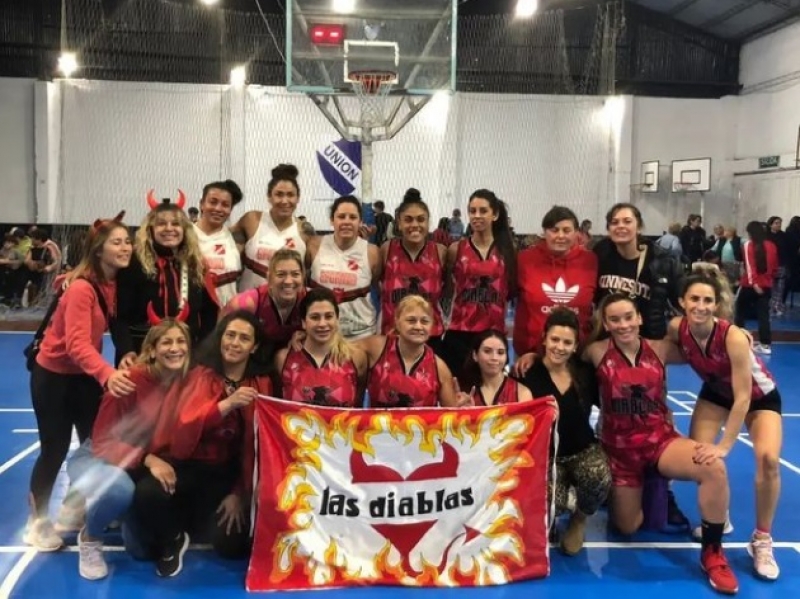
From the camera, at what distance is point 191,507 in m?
3.69

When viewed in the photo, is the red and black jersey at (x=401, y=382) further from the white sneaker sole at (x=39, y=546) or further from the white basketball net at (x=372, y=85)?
the white basketball net at (x=372, y=85)

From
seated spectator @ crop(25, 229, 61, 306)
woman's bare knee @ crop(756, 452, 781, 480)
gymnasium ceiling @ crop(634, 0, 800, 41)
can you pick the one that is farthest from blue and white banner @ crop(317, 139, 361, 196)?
woman's bare knee @ crop(756, 452, 781, 480)

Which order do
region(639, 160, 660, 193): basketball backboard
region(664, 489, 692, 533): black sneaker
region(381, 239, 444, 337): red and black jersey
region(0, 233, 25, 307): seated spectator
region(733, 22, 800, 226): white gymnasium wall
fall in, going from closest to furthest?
region(664, 489, 692, 533): black sneaker < region(381, 239, 444, 337): red and black jersey < region(0, 233, 25, 307): seated spectator < region(733, 22, 800, 226): white gymnasium wall < region(639, 160, 660, 193): basketball backboard

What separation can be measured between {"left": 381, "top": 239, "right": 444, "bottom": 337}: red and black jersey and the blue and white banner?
12.0 meters

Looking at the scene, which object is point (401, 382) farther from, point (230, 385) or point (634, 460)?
point (634, 460)

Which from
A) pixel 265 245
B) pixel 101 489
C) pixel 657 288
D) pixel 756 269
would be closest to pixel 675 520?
pixel 657 288

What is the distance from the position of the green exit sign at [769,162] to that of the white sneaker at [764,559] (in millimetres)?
14895

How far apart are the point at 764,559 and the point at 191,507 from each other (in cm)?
275

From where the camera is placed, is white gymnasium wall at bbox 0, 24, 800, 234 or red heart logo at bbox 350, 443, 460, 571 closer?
red heart logo at bbox 350, 443, 460, 571

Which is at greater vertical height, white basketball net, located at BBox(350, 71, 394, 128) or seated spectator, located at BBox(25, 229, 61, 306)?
white basketball net, located at BBox(350, 71, 394, 128)

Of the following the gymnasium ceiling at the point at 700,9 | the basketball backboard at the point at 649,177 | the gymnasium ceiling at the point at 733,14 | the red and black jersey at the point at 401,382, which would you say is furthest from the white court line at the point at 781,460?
the gymnasium ceiling at the point at 733,14

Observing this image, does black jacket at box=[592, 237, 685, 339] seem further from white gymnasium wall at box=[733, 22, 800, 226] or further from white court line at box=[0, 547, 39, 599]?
white gymnasium wall at box=[733, 22, 800, 226]

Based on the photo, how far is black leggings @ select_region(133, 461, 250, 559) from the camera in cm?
344

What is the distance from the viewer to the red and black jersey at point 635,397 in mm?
3760
